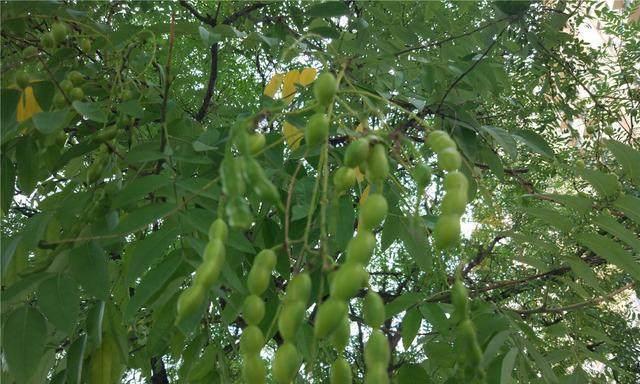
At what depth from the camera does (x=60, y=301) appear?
869 millimetres

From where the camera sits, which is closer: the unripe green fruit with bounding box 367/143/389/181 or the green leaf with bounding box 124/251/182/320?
the unripe green fruit with bounding box 367/143/389/181

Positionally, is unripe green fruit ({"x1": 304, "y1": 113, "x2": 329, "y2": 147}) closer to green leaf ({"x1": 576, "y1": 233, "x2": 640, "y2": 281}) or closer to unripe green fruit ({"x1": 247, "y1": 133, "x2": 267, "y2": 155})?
unripe green fruit ({"x1": 247, "y1": 133, "x2": 267, "y2": 155})

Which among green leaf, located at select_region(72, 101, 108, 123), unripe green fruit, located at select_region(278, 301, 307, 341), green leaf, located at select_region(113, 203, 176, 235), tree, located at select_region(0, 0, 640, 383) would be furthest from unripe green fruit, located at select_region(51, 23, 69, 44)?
unripe green fruit, located at select_region(278, 301, 307, 341)

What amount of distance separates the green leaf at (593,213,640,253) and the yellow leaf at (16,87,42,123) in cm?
85

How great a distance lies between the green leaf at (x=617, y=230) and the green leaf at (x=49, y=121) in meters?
0.76

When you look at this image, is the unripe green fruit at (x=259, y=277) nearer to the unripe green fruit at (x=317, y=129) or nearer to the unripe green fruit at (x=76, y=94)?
the unripe green fruit at (x=317, y=129)

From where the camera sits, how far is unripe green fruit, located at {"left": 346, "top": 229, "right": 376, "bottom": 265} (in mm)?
539

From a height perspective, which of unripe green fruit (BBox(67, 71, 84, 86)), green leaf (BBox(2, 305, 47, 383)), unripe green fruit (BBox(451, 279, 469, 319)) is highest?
unripe green fruit (BBox(67, 71, 84, 86))

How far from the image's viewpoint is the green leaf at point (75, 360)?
37.4 inches

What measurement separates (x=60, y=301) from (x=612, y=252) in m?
0.78

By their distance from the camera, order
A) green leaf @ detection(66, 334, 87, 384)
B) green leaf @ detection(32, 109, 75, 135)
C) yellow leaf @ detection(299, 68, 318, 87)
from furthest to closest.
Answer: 1. yellow leaf @ detection(299, 68, 318, 87)
2. green leaf @ detection(66, 334, 87, 384)
3. green leaf @ detection(32, 109, 75, 135)

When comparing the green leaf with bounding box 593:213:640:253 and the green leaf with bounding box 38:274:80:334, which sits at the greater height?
the green leaf with bounding box 38:274:80:334

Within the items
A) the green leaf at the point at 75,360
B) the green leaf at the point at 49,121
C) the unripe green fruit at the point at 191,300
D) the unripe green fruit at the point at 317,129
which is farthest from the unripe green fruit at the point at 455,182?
the green leaf at the point at 75,360

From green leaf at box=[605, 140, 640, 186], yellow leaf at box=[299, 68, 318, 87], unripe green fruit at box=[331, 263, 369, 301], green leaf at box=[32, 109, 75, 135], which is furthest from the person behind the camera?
yellow leaf at box=[299, 68, 318, 87]
